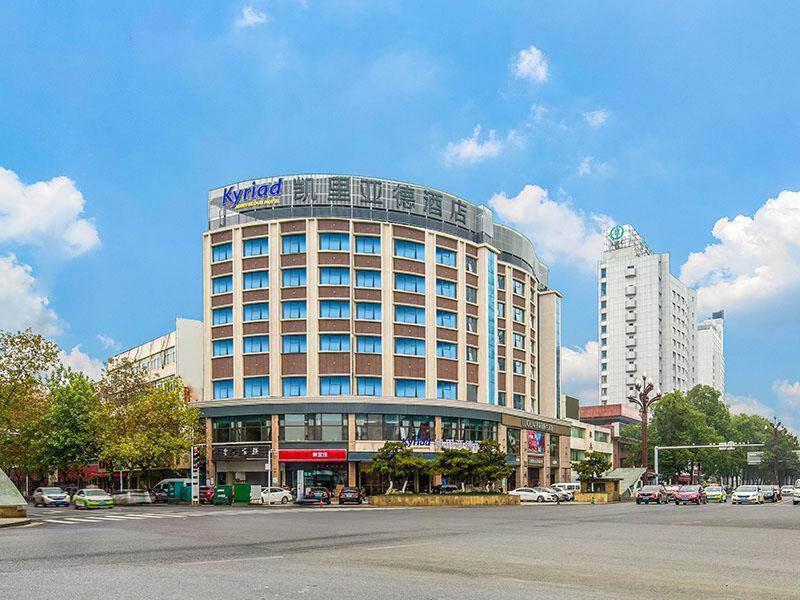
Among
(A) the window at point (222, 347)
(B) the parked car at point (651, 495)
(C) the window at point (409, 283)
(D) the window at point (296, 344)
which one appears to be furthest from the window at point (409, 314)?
(B) the parked car at point (651, 495)

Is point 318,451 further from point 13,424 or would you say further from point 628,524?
point 628,524

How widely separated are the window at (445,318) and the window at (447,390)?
17.2 ft

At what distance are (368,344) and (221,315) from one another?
13651 mm

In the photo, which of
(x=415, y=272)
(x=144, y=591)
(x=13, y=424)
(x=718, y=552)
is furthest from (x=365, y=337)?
(x=144, y=591)

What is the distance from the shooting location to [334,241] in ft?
247

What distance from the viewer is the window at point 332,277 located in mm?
74625

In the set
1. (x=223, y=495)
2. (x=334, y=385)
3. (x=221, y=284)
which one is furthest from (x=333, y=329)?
(x=223, y=495)

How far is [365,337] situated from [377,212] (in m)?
11.3

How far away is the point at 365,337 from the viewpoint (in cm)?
7506

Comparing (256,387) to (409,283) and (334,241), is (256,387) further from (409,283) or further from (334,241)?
(409,283)

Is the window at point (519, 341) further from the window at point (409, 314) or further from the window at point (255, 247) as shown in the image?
the window at point (255, 247)

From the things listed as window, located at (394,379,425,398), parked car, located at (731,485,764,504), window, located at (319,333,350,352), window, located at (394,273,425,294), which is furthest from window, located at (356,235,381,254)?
parked car, located at (731,485,764,504)

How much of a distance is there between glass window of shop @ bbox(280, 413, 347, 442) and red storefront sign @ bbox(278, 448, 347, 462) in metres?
0.95

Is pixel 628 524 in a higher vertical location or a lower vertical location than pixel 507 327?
lower
